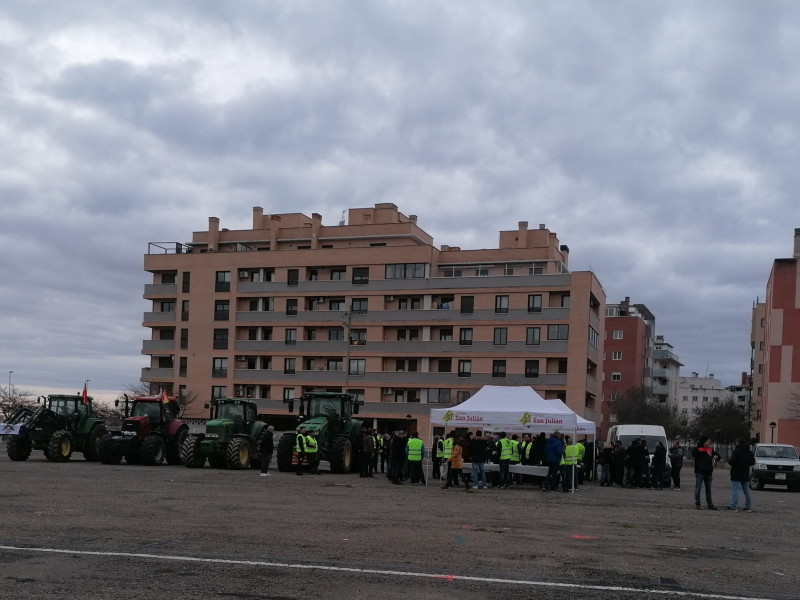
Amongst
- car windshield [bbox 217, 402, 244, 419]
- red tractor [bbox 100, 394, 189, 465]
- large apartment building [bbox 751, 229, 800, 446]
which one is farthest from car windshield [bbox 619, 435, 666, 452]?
large apartment building [bbox 751, 229, 800, 446]

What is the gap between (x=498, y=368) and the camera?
225 feet

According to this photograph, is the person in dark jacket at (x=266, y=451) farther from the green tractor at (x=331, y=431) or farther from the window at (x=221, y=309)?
the window at (x=221, y=309)

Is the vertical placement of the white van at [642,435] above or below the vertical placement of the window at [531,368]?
below

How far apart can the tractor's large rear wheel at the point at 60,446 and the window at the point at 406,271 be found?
41251mm

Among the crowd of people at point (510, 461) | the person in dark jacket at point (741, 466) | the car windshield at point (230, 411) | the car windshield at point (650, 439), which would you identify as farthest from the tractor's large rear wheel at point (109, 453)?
the person in dark jacket at point (741, 466)

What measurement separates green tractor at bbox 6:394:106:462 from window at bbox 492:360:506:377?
125ft

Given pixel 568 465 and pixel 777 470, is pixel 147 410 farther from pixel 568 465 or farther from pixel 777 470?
pixel 777 470

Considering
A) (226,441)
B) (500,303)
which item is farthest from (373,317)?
(226,441)

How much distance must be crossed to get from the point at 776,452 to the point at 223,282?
52.5 m

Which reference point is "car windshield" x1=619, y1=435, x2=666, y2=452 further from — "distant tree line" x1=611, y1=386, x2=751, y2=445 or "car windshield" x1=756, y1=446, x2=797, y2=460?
"distant tree line" x1=611, y1=386, x2=751, y2=445

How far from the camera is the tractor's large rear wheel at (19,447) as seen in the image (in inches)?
1283

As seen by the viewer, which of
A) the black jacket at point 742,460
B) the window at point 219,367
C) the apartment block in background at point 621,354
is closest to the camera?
the black jacket at point 742,460

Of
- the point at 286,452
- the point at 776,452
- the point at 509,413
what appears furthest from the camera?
the point at 776,452

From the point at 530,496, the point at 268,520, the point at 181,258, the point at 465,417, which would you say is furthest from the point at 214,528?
the point at 181,258
